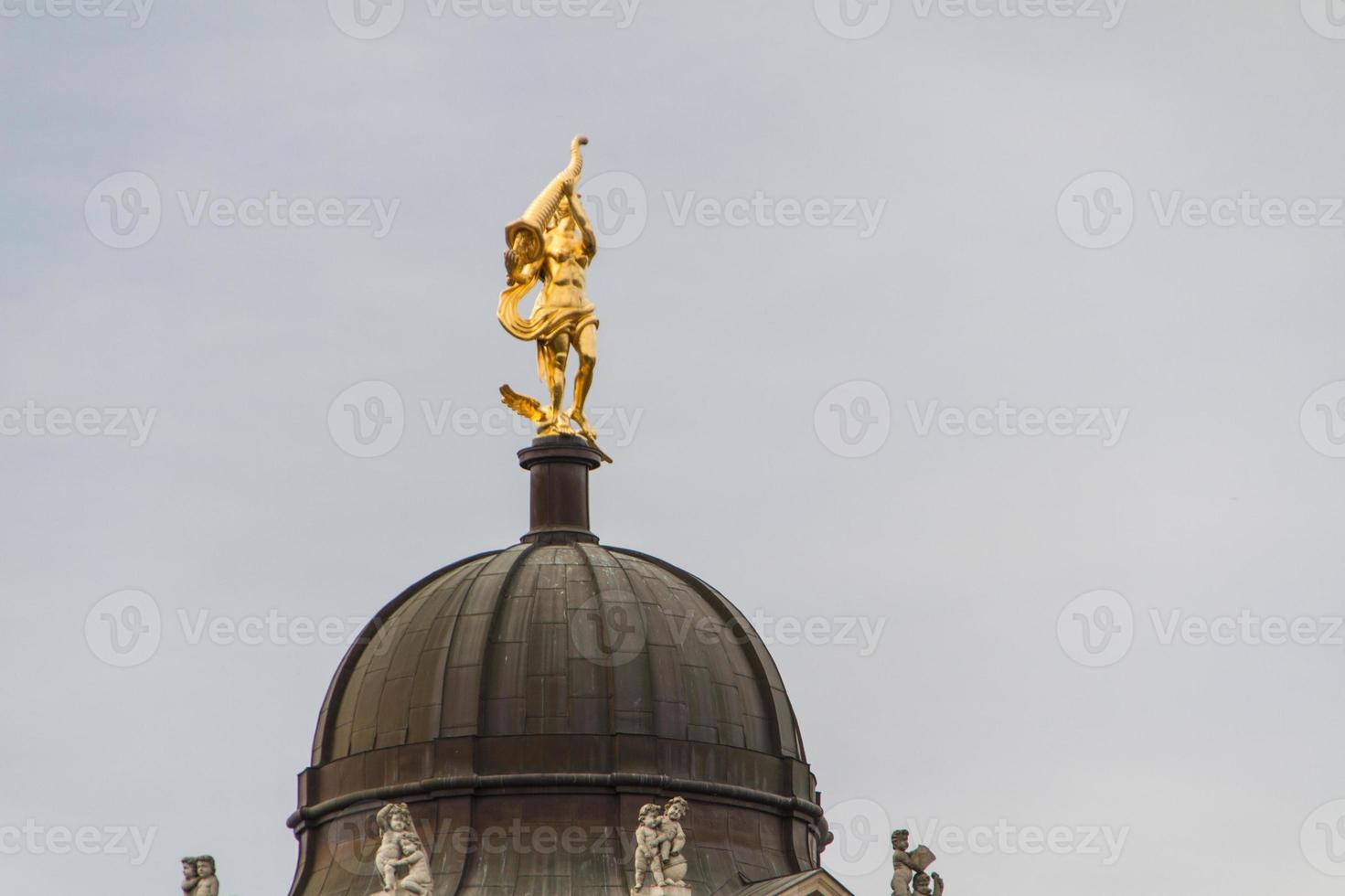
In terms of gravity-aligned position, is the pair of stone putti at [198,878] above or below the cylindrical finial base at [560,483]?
below

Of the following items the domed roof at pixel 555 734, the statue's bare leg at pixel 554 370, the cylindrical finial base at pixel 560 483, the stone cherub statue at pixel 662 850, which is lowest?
the stone cherub statue at pixel 662 850

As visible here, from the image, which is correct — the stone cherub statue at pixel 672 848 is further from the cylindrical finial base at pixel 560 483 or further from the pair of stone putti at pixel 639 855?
the cylindrical finial base at pixel 560 483

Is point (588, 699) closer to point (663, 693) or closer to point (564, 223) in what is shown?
point (663, 693)

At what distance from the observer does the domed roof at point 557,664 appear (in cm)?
8488

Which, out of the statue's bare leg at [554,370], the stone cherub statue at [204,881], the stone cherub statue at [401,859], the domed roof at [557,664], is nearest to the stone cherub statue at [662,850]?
the domed roof at [557,664]

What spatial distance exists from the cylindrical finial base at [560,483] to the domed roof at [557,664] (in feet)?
5.58

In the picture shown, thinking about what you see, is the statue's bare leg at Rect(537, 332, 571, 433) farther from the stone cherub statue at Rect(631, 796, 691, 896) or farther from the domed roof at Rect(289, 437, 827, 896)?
the stone cherub statue at Rect(631, 796, 691, 896)

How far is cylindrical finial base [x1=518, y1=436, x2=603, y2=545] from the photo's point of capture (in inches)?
3533

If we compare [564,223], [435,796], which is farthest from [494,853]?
[564,223]

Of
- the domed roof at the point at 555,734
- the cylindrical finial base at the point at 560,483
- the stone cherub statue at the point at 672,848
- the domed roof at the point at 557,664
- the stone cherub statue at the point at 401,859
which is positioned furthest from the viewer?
the cylindrical finial base at the point at 560,483

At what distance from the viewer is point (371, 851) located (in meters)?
84.7

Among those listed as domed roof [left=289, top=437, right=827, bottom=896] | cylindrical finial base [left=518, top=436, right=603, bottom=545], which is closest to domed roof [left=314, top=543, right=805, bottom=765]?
domed roof [left=289, top=437, right=827, bottom=896]

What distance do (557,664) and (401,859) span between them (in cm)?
518

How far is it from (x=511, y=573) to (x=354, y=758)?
181 inches
